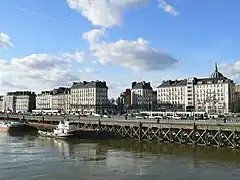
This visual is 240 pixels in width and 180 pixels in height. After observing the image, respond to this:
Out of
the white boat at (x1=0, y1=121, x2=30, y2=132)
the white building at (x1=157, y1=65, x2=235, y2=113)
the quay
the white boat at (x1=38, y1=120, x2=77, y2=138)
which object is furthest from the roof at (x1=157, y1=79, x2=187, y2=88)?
the white boat at (x1=38, y1=120, x2=77, y2=138)

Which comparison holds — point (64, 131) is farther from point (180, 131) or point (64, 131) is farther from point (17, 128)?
point (17, 128)

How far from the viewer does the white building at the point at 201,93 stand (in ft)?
557

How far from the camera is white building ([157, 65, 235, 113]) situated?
557ft

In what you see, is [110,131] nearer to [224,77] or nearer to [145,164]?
[145,164]

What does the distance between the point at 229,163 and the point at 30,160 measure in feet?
69.6

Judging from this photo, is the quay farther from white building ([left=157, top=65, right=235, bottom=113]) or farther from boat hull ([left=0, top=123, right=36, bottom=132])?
white building ([left=157, top=65, right=235, bottom=113])

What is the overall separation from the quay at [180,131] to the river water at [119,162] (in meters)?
3.70

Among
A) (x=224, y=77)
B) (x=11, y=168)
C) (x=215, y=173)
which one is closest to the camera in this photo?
(x=215, y=173)

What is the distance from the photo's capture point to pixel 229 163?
39125 millimetres

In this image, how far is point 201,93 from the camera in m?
179

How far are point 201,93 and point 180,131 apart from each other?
411 feet

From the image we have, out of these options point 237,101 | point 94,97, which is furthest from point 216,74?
point 94,97

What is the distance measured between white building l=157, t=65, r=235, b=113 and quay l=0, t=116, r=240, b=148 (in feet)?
317

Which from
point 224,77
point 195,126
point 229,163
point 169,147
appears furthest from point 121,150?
point 224,77
